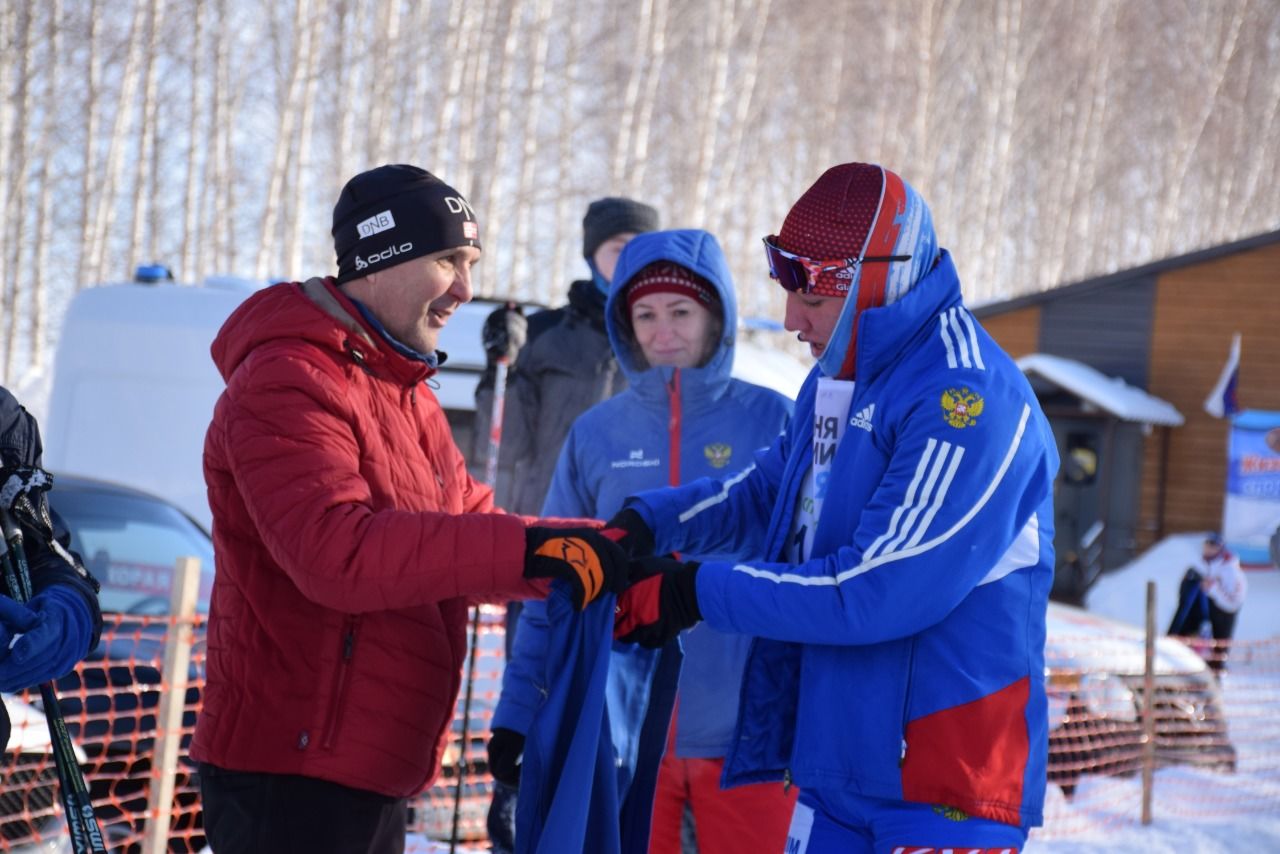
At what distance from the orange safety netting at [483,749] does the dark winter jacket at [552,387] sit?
0.63 metres

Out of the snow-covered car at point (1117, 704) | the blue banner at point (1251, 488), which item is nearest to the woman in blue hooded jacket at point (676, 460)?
the snow-covered car at point (1117, 704)

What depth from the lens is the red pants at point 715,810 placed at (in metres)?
3.16

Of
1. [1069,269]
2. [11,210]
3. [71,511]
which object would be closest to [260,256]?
[11,210]

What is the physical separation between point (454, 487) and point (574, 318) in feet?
9.27

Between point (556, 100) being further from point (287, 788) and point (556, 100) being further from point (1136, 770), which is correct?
point (287, 788)

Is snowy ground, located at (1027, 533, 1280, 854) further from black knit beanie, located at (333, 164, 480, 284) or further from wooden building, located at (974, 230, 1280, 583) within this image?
wooden building, located at (974, 230, 1280, 583)

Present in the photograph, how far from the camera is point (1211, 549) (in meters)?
14.6

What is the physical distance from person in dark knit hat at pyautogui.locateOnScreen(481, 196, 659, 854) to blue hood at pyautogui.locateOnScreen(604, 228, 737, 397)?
1706 millimetres

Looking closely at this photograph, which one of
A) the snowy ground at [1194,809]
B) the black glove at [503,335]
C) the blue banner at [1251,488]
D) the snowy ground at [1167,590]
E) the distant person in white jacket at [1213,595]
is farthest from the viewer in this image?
the blue banner at [1251,488]

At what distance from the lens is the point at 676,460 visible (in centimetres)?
353

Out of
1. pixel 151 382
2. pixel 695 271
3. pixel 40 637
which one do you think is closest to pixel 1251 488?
pixel 151 382

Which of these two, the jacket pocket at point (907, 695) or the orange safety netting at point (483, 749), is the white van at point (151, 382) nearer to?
the orange safety netting at point (483, 749)

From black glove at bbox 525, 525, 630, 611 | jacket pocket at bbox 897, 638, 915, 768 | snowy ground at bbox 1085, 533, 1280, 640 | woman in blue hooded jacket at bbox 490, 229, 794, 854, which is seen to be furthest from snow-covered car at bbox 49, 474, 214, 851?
snowy ground at bbox 1085, 533, 1280, 640

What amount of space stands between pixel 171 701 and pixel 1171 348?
2242 cm
